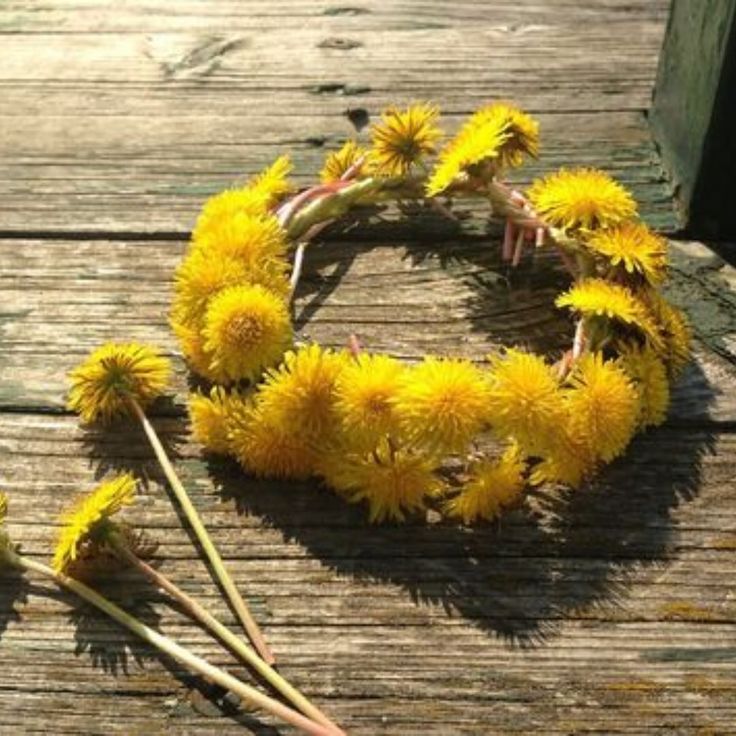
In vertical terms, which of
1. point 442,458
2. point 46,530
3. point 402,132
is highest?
point 402,132

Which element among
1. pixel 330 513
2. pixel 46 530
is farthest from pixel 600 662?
pixel 46 530

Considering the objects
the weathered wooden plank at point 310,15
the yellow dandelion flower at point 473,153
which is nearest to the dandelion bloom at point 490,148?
the yellow dandelion flower at point 473,153

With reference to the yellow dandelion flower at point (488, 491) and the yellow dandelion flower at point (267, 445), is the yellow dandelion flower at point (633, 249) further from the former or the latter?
the yellow dandelion flower at point (267, 445)

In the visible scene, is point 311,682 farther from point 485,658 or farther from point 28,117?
point 28,117

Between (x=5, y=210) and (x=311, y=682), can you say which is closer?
(x=311, y=682)

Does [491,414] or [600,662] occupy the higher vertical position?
[491,414]

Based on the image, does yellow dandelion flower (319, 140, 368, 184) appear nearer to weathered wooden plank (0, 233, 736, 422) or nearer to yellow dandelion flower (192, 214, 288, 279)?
weathered wooden plank (0, 233, 736, 422)

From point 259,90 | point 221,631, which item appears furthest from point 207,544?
point 259,90

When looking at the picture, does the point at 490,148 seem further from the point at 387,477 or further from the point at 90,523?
the point at 90,523
